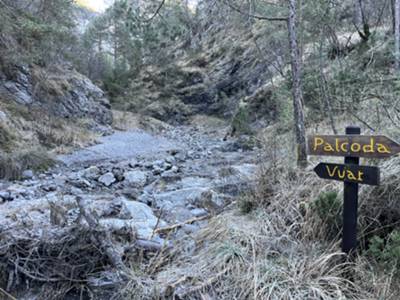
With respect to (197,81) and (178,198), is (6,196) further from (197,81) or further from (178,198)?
(197,81)

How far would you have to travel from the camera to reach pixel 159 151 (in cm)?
1053

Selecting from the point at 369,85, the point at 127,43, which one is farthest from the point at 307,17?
the point at 127,43

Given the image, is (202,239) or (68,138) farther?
(68,138)

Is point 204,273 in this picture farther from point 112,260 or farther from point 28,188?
point 28,188

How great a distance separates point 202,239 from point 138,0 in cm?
330

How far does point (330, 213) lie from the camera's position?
2496 mm

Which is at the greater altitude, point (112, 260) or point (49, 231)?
point (49, 231)

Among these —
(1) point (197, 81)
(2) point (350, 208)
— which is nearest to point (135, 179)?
(2) point (350, 208)

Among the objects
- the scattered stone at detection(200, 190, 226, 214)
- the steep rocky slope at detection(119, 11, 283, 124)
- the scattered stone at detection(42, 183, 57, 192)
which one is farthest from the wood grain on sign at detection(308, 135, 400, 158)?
the steep rocky slope at detection(119, 11, 283, 124)

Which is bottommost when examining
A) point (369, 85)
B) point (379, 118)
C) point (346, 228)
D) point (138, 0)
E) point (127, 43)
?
point (346, 228)

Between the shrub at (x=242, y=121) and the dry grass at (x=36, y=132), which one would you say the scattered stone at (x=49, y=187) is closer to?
the dry grass at (x=36, y=132)

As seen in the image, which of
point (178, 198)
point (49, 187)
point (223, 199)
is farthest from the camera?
point (49, 187)

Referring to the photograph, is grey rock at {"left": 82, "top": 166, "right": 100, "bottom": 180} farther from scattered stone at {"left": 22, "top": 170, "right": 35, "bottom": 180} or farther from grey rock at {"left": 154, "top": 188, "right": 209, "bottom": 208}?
grey rock at {"left": 154, "top": 188, "right": 209, "bottom": 208}

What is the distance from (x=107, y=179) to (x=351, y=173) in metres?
5.00
